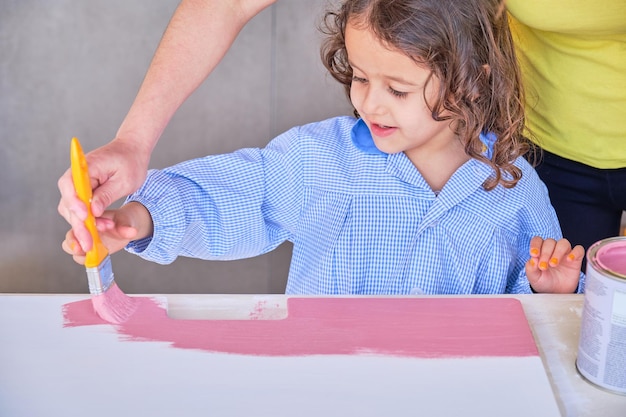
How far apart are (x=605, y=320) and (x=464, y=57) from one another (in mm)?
445

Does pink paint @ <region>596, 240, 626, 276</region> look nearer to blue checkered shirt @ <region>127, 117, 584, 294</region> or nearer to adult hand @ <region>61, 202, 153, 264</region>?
blue checkered shirt @ <region>127, 117, 584, 294</region>

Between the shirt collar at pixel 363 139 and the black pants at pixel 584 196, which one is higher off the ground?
the shirt collar at pixel 363 139

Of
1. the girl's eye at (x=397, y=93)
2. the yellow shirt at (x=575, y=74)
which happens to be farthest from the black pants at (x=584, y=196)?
the girl's eye at (x=397, y=93)

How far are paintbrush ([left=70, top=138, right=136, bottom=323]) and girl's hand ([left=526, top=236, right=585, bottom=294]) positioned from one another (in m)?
0.46

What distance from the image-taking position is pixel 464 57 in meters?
1.04

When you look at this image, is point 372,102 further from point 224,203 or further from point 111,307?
point 111,307

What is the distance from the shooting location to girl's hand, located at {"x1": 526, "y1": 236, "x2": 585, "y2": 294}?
958mm

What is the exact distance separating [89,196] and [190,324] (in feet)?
0.56

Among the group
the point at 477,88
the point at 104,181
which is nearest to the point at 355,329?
the point at 104,181

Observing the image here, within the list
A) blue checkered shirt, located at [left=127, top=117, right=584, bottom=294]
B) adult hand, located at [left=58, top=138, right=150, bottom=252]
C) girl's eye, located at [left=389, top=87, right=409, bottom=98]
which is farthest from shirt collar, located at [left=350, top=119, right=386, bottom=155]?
adult hand, located at [left=58, top=138, right=150, bottom=252]

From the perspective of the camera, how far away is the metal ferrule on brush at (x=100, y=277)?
2.53 ft

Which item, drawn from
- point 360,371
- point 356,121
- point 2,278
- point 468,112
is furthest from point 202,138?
point 360,371

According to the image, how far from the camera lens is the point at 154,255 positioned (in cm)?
96

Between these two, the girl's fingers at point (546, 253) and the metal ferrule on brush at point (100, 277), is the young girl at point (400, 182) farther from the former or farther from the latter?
the metal ferrule on brush at point (100, 277)
